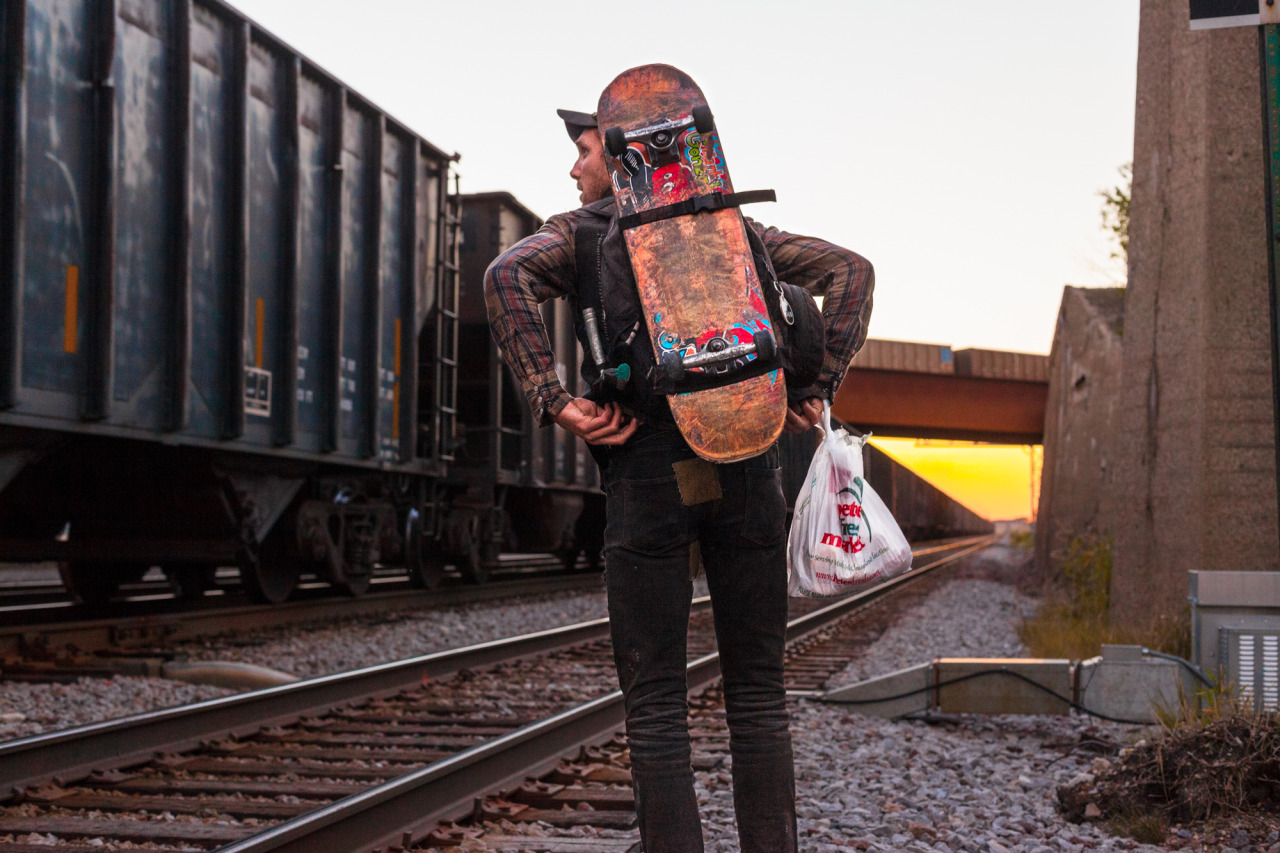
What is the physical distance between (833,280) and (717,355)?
50 cm

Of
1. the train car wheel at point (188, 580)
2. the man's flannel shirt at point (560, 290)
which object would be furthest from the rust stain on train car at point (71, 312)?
the man's flannel shirt at point (560, 290)

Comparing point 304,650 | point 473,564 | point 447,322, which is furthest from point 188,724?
point 473,564

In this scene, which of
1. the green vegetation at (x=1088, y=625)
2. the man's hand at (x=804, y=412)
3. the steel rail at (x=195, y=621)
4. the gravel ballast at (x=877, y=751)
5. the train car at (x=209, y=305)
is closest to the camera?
the man's hand at (x=804, y=412)

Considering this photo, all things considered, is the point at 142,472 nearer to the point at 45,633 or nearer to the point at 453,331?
the point at 45,633

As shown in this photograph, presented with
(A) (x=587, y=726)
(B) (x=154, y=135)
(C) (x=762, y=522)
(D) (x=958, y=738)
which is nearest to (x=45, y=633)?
(B) (x=154, y=135)

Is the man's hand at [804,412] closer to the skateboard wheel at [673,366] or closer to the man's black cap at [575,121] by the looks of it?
the skateboard wheel at [673,366]

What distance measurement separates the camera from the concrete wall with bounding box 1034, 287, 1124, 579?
52.0ft

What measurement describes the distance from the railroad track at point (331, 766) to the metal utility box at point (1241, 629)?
2202 millimetres

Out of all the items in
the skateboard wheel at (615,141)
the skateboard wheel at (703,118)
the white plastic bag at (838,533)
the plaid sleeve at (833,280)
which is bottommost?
the white plastic bag at (838,533)

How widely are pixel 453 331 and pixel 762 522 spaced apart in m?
10.4

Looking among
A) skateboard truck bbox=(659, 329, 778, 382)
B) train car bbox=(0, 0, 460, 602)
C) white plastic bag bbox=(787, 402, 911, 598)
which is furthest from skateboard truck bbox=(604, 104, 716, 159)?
train car bbox=(0, 0, 460, 602)

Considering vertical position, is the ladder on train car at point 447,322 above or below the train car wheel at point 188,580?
above

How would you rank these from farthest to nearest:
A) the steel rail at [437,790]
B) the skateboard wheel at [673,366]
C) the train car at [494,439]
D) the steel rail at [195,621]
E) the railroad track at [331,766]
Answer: the train car at [494,439] → the steel rail at [195,621] → the railroad track at [331,766] → the steel rail at [437,790] → the skateboard wheel at [673,366]

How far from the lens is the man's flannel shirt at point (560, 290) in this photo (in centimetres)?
253
